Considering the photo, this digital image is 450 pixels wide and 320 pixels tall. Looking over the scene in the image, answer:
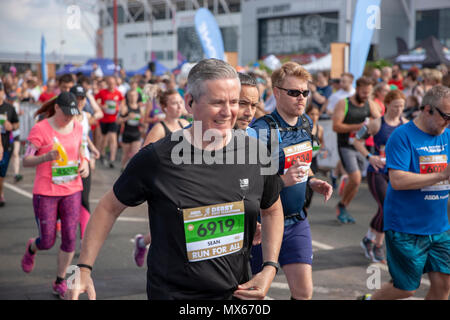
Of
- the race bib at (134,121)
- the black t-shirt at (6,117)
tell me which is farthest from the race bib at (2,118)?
the race bib at (134,121)

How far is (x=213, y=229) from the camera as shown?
2396 mm

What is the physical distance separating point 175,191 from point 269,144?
1.67 m

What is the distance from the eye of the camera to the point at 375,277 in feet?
18.5

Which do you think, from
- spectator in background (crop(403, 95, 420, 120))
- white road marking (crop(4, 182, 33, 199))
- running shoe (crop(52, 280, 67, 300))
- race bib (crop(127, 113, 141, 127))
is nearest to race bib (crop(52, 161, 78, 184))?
running shoe (crop(52, 280, 67, 300))

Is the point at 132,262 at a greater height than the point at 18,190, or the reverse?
the point at 132,262

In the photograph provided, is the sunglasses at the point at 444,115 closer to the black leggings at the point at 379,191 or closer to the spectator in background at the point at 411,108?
the black leggings at the point at 379,191

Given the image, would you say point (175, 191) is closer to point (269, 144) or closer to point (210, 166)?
point (210, 166)

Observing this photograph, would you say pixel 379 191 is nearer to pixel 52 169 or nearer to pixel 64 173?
pixel 64 173

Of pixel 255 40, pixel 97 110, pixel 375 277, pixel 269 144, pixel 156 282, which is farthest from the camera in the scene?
pixel 255 40

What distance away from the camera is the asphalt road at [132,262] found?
5348mm

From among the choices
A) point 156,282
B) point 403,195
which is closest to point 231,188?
point 156,282

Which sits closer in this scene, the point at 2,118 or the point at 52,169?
the point at 52,169

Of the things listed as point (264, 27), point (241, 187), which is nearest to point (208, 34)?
point (241, 187)

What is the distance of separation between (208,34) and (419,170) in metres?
11.5
